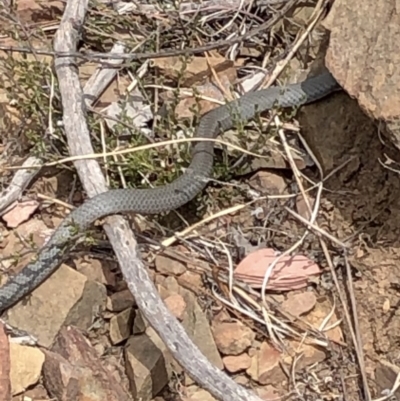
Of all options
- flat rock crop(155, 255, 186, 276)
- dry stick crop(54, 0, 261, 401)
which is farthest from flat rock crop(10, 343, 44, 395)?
flat rock crop(155, 255, 186, 276)

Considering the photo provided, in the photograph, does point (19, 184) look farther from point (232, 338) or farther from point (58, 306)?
point (232, 338)

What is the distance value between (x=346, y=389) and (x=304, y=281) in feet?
1.55

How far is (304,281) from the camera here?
138 inches

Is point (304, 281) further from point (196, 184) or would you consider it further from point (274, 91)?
point (274, 91)

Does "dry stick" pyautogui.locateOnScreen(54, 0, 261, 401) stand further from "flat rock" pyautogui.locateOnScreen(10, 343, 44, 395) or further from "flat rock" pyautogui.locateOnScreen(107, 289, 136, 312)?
"flat rock" pyautogui.locateOnScreen(10, 343, 44, 395)

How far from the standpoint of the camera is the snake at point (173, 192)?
3404 mm

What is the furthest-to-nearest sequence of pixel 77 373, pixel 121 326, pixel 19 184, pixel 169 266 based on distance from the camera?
pixel 19 184, pixel 169 266, pixel 121 326, pixel 77 373

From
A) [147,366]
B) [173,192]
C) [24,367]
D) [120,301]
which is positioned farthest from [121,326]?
[173,192]

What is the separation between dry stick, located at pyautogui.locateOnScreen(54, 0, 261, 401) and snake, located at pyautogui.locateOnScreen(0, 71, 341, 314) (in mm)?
85

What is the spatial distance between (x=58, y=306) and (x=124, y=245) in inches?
15.6

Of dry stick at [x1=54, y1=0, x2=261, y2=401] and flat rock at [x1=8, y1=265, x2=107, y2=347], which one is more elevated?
dry stick at [x1=54, y1=0, x2=261, y2=401]

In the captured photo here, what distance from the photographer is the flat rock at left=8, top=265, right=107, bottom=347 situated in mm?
3367

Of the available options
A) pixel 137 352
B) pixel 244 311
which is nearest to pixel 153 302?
pixel 137 352

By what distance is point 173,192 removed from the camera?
3553 mm
